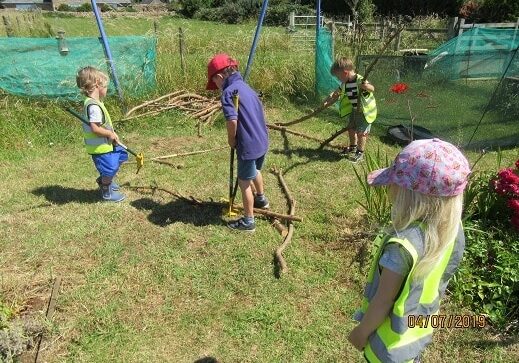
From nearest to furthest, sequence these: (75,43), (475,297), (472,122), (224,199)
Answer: (475,297)
(224,199)
(472,122)
(75,43)

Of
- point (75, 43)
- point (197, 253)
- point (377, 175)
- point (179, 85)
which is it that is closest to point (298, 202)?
point (197, 253)

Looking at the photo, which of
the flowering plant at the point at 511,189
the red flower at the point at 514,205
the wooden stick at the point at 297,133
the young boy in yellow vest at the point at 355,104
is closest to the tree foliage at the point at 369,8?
the wooden stick at the point at 297,133

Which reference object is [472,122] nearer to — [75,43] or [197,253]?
[197,253]

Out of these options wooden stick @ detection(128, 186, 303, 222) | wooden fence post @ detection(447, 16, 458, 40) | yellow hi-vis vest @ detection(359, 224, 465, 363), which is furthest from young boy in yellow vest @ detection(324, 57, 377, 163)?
wooden fence post @ detection(447, 16, 458, 40)

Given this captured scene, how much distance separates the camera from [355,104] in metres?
5.75

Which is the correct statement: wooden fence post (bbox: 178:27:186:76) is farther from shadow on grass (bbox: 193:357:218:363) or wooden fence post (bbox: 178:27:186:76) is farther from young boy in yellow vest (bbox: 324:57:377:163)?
shadow on grass (bbox: 193:357:218:363)

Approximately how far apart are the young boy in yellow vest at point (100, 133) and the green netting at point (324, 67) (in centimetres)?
501

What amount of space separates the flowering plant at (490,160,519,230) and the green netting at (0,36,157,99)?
20.0ft

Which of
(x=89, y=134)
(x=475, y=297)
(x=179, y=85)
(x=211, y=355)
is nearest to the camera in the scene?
(x=211, y=355)

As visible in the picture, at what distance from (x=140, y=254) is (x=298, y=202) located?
1794mm

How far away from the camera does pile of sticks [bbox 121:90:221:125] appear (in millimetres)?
7252

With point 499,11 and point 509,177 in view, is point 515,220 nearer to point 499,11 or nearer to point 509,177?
point 509,177

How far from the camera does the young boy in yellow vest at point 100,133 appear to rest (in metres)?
4.18

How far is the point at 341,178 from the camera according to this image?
17.3 ft
